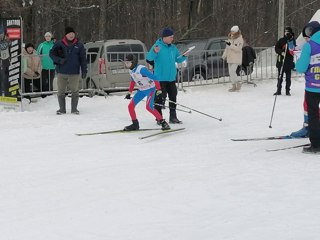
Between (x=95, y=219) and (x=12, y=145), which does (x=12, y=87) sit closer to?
(x=12, y=145)

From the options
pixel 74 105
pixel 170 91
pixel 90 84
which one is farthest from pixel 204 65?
pixel 170 91

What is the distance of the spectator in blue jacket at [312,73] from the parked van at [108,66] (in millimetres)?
7201

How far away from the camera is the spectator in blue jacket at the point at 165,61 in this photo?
10031 mm

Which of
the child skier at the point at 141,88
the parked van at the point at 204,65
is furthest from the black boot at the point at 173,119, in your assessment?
the parked van at the point at 204,65

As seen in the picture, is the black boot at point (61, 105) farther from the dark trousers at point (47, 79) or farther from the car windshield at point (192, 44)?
the car windshield at point (192, 44)

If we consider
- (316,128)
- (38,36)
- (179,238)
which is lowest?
(179,238)

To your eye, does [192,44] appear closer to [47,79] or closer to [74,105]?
[47,79]

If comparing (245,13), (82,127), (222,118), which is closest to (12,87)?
(82,127)

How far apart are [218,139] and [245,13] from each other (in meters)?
25.1

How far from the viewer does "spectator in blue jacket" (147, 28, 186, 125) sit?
32.9ft

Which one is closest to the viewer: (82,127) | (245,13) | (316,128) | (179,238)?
(179,238)

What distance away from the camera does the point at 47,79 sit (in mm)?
13047

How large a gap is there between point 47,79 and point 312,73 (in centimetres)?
756

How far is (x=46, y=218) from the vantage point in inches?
192
